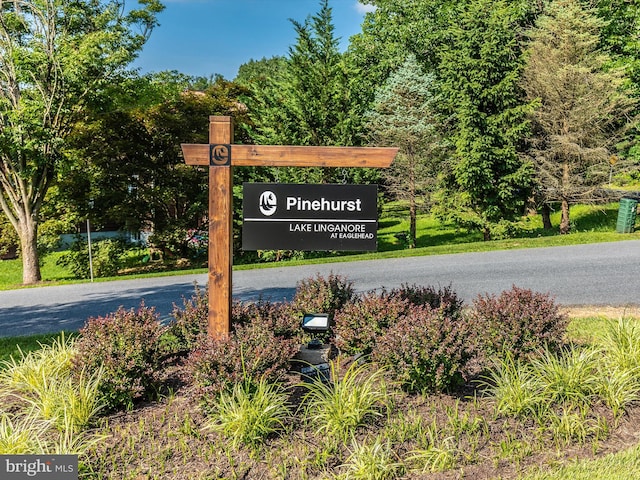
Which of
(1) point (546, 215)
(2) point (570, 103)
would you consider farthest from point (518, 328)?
(1) point (546, 215)

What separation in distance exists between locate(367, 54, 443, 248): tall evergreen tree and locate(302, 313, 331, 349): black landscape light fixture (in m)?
12.5

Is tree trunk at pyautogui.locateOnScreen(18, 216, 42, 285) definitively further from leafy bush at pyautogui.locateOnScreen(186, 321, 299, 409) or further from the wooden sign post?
leafy bush at pyautogui.locateOnScreen(186, 321, 299, 409)

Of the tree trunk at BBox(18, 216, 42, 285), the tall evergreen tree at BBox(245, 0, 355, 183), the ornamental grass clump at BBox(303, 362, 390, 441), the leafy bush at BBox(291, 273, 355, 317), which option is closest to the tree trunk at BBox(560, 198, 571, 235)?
the tall evergreen tree at BBox(245, 0, 355, 183)

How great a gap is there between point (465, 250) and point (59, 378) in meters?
10.3

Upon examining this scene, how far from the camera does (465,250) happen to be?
40.8 ft

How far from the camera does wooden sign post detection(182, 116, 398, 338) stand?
13.9 ft

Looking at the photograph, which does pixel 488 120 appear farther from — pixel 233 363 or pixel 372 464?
pixel 372 464

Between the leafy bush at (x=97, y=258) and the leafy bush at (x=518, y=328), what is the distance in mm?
12889

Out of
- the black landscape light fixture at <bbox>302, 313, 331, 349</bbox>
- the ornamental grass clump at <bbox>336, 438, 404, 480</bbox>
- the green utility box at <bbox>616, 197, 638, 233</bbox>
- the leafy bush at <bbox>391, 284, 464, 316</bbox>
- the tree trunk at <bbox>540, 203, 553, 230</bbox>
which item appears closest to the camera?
the ornamental grass clump at <bbox>336, 438, 404, 480</bbox>

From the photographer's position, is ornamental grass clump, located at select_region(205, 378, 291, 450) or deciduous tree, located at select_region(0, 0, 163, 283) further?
deciduous tree, located at select_region(0, 0, 163, 283)

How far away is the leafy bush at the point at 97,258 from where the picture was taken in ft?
48.1

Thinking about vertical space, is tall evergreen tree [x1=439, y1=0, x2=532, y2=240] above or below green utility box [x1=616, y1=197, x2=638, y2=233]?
above

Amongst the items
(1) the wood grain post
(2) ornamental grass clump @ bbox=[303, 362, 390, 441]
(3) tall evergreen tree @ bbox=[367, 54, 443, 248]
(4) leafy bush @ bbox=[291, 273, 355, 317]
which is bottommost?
(2) ornamental grass clump @ bbox=[303, 362, 390, 441]

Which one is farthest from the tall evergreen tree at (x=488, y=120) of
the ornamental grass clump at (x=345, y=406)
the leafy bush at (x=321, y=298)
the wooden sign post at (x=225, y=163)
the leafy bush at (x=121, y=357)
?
the leafy bush at (x=121, y=357)
